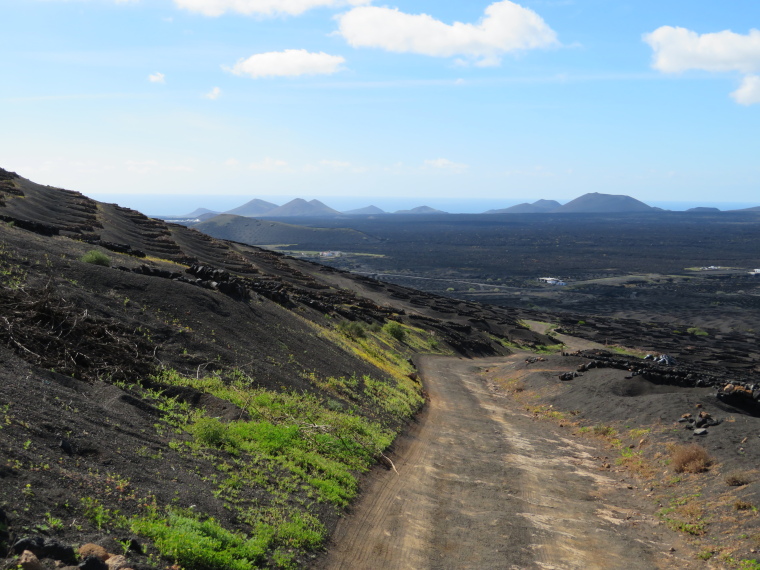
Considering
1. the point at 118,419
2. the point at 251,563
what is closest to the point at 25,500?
the point at 251,563

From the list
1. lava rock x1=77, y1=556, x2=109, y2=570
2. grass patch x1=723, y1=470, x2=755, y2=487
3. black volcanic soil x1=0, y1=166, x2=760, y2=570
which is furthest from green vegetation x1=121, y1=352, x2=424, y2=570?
grass patch x1=723, y1=470, x2=755, y2=487

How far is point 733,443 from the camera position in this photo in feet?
55.0

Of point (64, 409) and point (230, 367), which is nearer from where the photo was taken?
point (64, 409)

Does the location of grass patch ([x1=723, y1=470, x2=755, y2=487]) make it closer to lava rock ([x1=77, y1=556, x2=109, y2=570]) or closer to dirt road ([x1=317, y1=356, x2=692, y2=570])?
dirt road ([x1=317, y1=356, x2=692, y2=570])

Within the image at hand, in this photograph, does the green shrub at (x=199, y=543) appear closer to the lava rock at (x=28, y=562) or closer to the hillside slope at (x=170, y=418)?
the hillside slope at (x=170, y=418)

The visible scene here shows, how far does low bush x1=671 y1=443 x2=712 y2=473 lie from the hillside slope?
8199 mm

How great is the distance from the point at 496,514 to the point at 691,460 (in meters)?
6.77

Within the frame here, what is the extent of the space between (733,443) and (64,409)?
17.0 meters

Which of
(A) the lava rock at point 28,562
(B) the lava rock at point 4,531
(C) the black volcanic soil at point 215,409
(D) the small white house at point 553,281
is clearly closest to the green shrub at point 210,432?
(C) the black volcanic soil at point 215,409

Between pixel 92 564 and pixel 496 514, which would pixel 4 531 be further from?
pixel 496 514

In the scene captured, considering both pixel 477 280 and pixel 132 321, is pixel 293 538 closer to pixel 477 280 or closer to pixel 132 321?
pixel 132 321

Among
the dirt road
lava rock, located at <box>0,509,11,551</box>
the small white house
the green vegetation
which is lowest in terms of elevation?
the small white house

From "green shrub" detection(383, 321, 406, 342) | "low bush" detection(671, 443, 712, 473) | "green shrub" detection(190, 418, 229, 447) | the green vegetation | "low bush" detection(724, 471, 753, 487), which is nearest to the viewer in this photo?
the green vegetation

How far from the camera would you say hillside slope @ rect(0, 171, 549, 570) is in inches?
317
